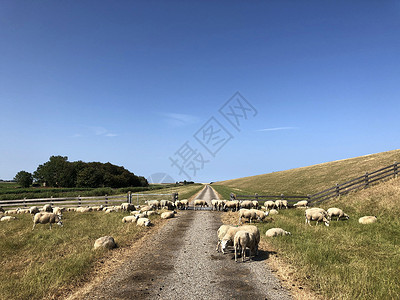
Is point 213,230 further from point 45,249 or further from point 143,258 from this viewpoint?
point 45,249

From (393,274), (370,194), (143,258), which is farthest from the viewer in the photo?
(370,194)

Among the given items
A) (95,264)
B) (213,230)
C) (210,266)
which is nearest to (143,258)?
(95,264)

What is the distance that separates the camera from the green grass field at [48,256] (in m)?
7.15

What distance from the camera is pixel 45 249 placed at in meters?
11.4

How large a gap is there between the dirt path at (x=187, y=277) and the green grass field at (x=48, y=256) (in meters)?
1.33

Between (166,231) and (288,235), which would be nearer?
(288,235)

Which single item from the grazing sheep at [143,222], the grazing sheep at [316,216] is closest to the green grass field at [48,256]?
the grazing sheep at [143,222]

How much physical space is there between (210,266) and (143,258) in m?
3.18

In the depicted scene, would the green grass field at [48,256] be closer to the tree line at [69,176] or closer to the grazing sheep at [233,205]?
the grazing sheep at [233,205]

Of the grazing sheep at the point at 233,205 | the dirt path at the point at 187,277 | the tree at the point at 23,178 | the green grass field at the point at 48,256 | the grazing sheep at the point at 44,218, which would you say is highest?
the tree at the point at 23,178

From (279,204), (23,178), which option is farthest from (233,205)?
(23,178)

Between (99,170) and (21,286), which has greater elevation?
(99,170)

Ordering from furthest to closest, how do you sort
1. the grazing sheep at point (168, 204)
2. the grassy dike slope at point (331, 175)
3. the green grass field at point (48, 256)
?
the grassy dike slope at point (331, 175) < the grazing sheep at point (168, 204) < the green grass field at point (48, 256)

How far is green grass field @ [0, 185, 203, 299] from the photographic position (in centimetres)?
715
